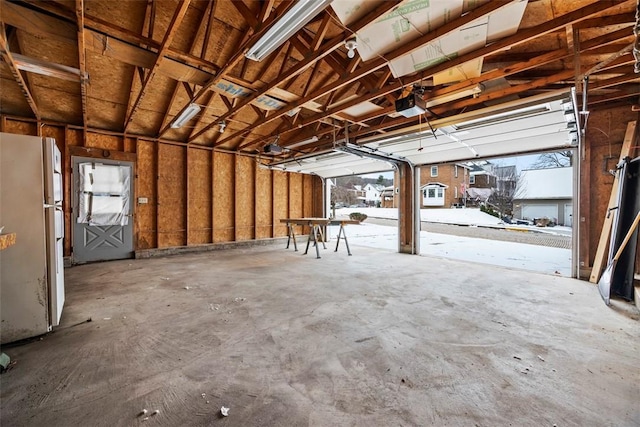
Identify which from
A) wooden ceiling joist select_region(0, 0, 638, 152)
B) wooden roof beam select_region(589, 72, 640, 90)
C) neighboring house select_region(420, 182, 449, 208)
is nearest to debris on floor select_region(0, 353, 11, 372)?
wooden ceiling joist select_region(0, 0, 638, 152)

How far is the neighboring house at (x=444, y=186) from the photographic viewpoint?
2128cm

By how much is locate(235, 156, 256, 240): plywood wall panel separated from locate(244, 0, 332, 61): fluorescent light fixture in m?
5.77

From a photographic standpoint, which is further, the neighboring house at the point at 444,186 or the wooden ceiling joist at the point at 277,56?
the neighboring house at the point at 444,186

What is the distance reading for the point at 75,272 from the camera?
497 centimetres

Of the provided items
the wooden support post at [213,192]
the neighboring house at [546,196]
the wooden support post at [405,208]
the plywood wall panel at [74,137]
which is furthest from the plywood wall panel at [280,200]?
the neighboring house at [546,196]

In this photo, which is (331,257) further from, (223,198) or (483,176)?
(483,176)

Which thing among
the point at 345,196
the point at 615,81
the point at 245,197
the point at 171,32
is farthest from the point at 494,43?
the point at 345,196

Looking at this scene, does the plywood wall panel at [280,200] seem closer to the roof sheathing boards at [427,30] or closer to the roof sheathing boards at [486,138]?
the roof sheathing boards at [486,138]

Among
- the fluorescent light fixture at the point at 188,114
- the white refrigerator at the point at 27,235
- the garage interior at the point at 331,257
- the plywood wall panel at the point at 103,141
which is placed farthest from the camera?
the plywood wall panel at the point at 103,141

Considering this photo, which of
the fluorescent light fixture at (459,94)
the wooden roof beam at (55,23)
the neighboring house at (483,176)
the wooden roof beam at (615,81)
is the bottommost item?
the fluorescent light fixture at (459,94)

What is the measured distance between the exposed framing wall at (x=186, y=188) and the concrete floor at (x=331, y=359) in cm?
320

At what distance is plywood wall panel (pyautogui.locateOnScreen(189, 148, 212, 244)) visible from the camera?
729cm

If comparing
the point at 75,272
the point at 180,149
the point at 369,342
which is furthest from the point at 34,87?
the point at 369,342

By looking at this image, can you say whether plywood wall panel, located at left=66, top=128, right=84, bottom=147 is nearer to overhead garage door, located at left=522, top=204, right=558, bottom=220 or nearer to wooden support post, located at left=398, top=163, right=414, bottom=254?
wooden support post, located at left=398, top=163, right=414, bottom=254
